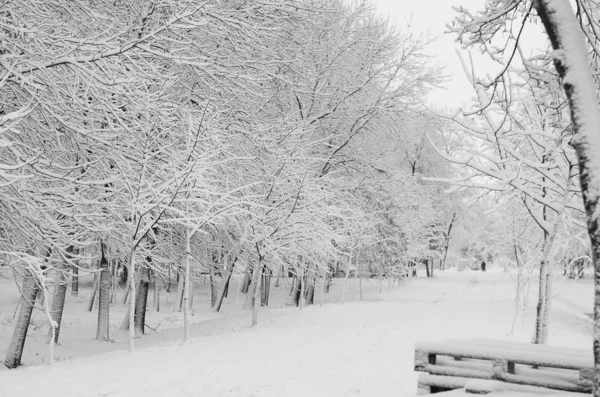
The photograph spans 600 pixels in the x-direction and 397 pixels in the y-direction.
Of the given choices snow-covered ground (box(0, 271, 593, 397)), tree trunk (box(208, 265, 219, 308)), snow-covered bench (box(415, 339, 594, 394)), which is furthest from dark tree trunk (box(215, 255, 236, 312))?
snow-covered bench (box(415, 339, 594, 394))

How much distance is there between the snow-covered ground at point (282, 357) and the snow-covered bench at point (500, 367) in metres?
1.39

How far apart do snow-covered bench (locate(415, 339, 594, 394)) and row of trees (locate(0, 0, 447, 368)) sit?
4.35 metres

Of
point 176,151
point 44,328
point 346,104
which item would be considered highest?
point 346,104

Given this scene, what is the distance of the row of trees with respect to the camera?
23.3 ft

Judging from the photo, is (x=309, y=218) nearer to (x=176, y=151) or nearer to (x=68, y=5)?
(x=176, y=151)

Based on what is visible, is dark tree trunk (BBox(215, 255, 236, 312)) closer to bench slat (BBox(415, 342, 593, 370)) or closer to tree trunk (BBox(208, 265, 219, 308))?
tree trunk (BBox(208, 265, 219, 308))

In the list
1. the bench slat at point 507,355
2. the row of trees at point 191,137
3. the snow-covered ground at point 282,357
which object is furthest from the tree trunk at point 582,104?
the row of trees at point 191,137

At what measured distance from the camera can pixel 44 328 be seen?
19719 mm

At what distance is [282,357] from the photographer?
9.15 m

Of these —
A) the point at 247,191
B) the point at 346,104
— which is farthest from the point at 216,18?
the point at 346,104

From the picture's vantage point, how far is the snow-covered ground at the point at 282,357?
22.9 ft

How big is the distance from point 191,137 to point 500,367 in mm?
7385

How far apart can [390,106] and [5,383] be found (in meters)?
15.4

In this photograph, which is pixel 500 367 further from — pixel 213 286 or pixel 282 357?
pixel 213 286
